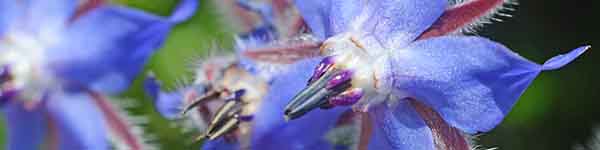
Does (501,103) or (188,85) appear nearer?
(501,103)

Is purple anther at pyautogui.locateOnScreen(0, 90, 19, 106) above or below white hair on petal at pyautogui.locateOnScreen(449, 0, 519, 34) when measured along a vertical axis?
above

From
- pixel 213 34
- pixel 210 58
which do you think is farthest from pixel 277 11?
pixel 213 34

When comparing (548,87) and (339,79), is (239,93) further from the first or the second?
(548,87)

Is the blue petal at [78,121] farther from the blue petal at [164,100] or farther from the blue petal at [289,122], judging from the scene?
the blue petal at [289,122]

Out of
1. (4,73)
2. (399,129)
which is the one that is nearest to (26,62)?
(4,73)

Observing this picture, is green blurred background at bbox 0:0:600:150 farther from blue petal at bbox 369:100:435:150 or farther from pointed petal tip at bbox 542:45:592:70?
pointed petal tip at bbox 542:45:592:70

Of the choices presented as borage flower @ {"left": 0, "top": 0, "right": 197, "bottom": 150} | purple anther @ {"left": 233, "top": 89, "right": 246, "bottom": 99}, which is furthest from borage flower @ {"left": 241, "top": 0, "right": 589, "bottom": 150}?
borage flower @ {"left": 0, "top": 0, "right": 197, "bottom": 150}

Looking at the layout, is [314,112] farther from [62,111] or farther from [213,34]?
[213,34]
